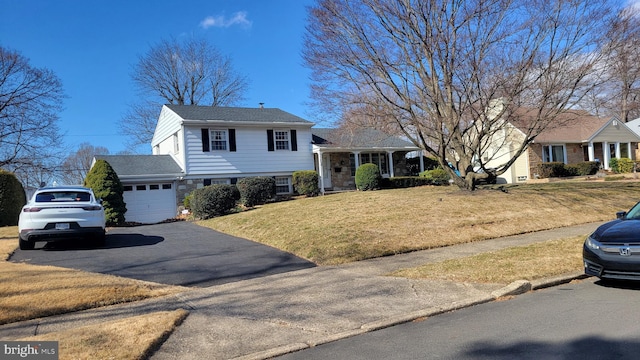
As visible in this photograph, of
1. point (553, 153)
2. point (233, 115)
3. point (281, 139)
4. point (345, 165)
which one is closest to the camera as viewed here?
point (233, 115)

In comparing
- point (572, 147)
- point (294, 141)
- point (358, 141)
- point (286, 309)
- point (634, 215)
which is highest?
point (294, 141)

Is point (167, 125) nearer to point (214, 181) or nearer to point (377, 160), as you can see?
point (214, 181)

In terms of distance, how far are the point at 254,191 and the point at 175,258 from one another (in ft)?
34.0

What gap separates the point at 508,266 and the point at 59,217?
10.6 meters

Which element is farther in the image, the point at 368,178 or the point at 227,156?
the point at 227,156

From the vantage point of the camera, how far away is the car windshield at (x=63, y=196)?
36.2ft

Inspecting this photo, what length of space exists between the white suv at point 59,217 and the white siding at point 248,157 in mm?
10907

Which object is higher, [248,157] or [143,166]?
[248,157]

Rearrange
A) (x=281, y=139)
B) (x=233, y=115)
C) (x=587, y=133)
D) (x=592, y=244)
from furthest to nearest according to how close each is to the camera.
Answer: (x=587, y=133)
(x=281, y=139)
(x=233, y=115)
(x=592, y=244)

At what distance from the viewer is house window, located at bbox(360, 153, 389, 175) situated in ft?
92.0

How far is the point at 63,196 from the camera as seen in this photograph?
11312 millimetres

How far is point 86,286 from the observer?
7.01 m

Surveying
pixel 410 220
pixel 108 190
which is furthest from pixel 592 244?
pixel 108 190

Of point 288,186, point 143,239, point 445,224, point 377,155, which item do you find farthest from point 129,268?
point 377,155
